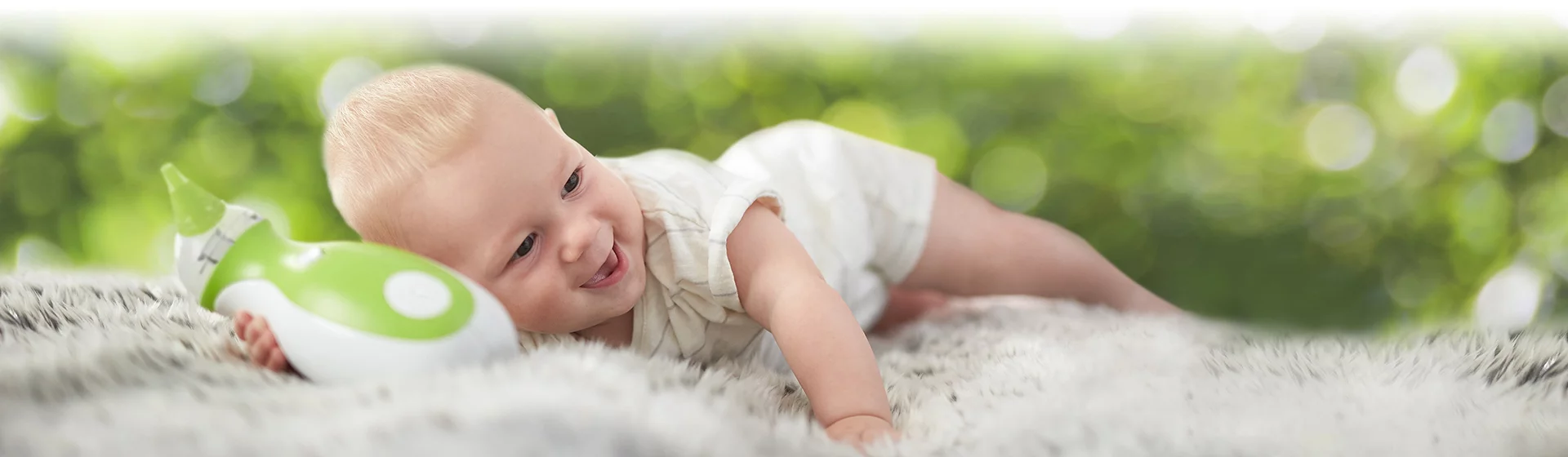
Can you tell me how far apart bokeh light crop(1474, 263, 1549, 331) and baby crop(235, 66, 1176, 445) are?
1.11 m

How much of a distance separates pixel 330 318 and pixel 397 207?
0.15 meters

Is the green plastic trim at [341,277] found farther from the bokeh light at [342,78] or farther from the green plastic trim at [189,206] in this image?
the bokeh light at [342,78]

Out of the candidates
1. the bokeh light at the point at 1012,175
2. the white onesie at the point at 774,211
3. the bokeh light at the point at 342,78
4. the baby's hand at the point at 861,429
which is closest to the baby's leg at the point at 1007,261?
the white onesie at the point at 774,211

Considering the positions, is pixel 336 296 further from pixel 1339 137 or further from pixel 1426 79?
pixel 1426 79

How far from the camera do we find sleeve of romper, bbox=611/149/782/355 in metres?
0.86

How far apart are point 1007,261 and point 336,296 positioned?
786mm

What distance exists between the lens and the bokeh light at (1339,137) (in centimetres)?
159

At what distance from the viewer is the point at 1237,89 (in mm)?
1624

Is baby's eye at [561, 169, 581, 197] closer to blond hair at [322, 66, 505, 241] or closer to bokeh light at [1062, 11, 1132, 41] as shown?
blond hair at [322, 66, 505, 241]

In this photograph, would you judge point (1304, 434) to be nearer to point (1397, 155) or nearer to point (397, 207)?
point (397, 207)

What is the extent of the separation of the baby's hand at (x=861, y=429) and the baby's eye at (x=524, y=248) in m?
0.28

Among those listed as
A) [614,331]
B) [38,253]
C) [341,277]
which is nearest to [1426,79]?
[614,331]

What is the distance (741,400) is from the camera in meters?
0.67

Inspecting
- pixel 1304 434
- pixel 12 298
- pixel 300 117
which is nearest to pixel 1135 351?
pixel 1304 434
